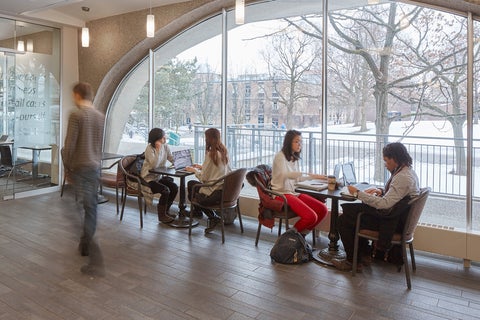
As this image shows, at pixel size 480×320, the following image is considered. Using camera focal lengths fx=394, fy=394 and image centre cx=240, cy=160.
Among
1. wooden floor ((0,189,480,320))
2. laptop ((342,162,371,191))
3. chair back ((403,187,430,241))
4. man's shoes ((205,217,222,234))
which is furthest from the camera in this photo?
man's shoes ((205,217,222,234))

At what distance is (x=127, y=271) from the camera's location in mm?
3633

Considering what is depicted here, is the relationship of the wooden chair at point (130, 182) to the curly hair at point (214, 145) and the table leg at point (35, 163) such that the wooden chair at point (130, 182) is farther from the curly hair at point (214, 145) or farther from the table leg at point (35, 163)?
the table leg at point (35, 163)

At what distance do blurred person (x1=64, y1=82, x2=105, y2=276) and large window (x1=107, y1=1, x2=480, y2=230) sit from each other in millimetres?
2499

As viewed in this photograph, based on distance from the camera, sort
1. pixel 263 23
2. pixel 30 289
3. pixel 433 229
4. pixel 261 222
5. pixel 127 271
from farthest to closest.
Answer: pixel 263 23 < pixel 261 222 < pixel 433 229 < pixel 127 271 < pixel 30 289

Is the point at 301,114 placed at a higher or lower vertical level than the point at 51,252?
higher

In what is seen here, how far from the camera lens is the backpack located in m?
3.84

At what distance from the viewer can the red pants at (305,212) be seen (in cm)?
400

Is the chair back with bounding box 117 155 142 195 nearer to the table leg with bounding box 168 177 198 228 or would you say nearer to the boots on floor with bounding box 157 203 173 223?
the boots on floor with bounding box 157 203 173 223

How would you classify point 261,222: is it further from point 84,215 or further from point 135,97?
point 135,97

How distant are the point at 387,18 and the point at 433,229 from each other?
2367 millimetres

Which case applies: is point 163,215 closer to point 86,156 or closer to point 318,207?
point 86,156

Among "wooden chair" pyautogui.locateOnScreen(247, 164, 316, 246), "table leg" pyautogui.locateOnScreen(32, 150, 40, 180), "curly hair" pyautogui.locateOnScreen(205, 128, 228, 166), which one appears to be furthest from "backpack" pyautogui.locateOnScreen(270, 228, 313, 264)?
"table leg" pyautogui.locateOnScreen(32, 150, 40, 180)

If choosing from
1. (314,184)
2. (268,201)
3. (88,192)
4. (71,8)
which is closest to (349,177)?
(314,184)

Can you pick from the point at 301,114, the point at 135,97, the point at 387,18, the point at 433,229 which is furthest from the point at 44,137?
the point at 433,229
